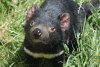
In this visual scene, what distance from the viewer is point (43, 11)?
14.0 feet

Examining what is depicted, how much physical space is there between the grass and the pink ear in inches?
11.5

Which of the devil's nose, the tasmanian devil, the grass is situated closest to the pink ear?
the tasmanian devil

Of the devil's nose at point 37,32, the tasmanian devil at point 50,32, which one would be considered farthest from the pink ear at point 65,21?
the devil's nose at point 37,32

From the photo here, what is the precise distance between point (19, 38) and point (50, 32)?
3.22ft

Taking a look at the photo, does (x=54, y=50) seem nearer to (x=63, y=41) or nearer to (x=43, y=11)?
(x=63, y=41)

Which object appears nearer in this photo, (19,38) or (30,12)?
(30,12)

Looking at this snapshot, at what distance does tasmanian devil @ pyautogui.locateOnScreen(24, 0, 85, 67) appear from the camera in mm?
3955

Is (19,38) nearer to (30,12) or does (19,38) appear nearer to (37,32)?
(30,12)

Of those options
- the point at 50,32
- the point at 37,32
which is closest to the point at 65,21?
the point at 50,32

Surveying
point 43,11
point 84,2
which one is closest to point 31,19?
point 43,11

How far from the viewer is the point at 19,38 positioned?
194 inches

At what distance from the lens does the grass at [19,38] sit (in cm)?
437

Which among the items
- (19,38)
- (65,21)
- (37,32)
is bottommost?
(19,38)

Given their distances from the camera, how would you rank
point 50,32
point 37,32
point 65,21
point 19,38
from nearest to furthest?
point 37,32
point 50,32
point 65,21
point 19,38
